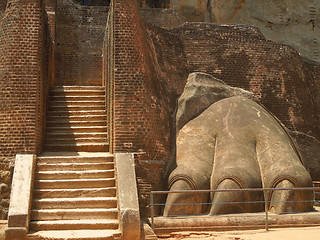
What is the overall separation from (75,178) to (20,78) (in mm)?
2837

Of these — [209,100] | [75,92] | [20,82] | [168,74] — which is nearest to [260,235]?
[209,100]

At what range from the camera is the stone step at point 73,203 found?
9.55m

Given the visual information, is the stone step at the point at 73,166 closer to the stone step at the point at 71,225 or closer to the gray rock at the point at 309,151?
the stone step at the point at 71,225

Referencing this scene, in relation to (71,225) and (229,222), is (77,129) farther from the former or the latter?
(229,222)

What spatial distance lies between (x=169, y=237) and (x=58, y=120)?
5.08m

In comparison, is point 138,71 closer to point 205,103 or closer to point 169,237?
point 205,103

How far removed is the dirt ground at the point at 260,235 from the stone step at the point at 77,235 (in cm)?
124

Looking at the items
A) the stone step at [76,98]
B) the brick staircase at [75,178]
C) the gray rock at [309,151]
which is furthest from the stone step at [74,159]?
the gray rock at [309,151]

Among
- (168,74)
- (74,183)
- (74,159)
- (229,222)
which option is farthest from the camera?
(168,74)

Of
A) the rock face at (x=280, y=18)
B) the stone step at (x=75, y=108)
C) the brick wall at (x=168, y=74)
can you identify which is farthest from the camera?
the rock face at (x=280, y=18)

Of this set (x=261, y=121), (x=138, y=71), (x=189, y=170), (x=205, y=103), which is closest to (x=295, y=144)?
(x=261, y=121)

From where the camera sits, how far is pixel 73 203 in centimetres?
963

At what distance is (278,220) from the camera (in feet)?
33.3

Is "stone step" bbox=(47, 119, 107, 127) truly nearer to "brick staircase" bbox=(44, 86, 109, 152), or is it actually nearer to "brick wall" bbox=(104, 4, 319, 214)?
"brick staircase" bbox=(44, 86, 109, 152)
